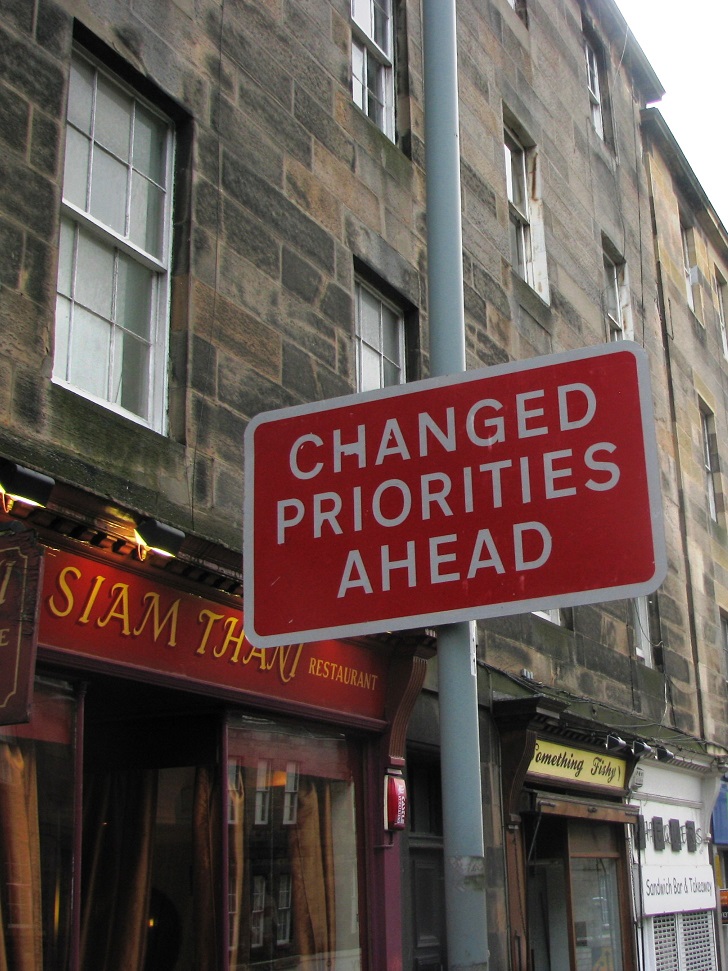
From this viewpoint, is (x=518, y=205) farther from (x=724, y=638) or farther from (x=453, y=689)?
(x=453, y=689)

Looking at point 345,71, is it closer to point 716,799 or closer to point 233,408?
point 233,408

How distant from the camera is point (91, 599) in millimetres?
6113

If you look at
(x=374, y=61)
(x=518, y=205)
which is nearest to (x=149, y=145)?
(x=374, y=61)

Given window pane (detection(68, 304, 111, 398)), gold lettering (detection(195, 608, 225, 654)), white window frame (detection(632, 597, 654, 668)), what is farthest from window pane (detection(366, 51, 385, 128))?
white window frame (detection(632, 597, 654, 668))

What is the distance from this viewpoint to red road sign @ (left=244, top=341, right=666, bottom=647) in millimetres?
3379

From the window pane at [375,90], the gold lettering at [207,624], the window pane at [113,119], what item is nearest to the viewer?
the gold lettering at [207,624]

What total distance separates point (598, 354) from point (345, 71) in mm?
6868

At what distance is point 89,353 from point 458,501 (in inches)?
145

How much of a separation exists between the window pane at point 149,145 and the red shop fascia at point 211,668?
8.46 ft

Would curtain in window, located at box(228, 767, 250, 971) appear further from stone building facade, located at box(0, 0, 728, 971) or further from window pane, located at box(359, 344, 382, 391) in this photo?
window pane, located at box(359, 344, 382, 391)

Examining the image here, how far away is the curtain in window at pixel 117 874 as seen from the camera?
23.1 feet

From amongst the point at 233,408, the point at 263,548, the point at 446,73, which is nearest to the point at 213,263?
the point at 233,408

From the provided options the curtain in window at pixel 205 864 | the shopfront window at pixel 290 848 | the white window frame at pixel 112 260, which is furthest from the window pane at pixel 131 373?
the curtain in window at pixel 205 864

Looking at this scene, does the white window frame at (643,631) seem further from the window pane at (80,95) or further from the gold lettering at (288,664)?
the window pane at (80,95)
